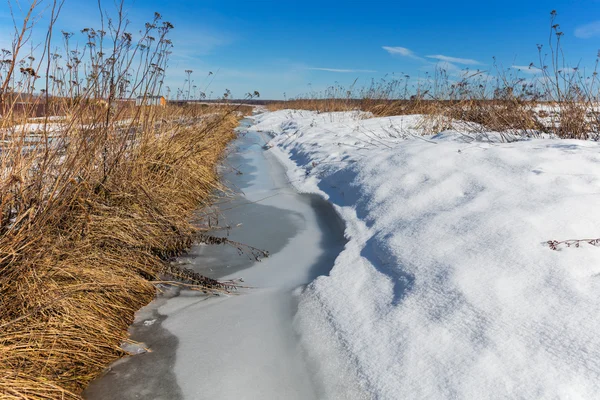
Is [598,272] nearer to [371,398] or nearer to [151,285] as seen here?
[371,398]

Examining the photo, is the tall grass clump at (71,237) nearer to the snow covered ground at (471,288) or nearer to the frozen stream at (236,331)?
the frozen stream at (236,331)

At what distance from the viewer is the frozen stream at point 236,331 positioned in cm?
141

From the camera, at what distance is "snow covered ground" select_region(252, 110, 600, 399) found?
124 cm

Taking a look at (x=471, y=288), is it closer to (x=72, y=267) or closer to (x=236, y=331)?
(x=236, y=331)

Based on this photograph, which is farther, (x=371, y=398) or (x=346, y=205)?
(x=346, y=205)

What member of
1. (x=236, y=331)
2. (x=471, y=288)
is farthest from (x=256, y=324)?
(x=471, y=288)

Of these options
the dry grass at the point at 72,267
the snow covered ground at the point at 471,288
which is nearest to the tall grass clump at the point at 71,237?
the dry grass at the point at 72,267

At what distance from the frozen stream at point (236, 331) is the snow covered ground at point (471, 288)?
0.12m

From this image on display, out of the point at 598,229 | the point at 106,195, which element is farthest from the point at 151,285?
the point at 598,229

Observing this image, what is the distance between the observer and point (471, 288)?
62.2 inches

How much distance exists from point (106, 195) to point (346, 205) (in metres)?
1.83

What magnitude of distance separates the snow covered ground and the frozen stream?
0.12m

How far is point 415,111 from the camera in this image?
9266 millimetres

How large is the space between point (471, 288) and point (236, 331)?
998 millimetres
